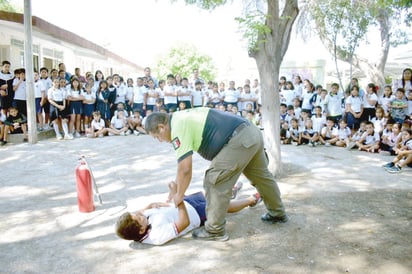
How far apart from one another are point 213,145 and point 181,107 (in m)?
7.39

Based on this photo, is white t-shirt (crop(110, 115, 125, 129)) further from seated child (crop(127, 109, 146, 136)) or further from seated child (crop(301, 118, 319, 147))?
seated child (crop(301, 118, 319, 147))

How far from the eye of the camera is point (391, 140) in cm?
819

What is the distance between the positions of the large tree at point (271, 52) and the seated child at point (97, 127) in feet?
16.3

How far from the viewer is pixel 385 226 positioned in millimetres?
4117

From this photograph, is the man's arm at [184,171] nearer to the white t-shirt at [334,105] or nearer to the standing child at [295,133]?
the standing child at [295,133]

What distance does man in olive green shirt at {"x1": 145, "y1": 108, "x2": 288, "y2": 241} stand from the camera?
3404mm

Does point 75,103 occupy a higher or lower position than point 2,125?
higher

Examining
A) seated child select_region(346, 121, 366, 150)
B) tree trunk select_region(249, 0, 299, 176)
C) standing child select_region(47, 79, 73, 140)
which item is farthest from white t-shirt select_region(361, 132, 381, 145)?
standing child select_region(47, 79, 73, 140)

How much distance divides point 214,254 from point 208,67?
2616cm

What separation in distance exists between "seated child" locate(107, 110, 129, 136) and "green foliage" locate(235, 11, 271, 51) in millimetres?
5258

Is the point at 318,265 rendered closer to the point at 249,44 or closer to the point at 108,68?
the point at 249,44

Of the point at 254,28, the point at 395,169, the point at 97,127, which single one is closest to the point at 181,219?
the point at 254,28

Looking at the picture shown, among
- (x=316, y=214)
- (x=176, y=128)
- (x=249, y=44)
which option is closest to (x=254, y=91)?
(x=249, y=44)

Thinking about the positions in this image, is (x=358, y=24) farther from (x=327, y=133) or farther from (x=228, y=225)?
(x=228, y=225)
